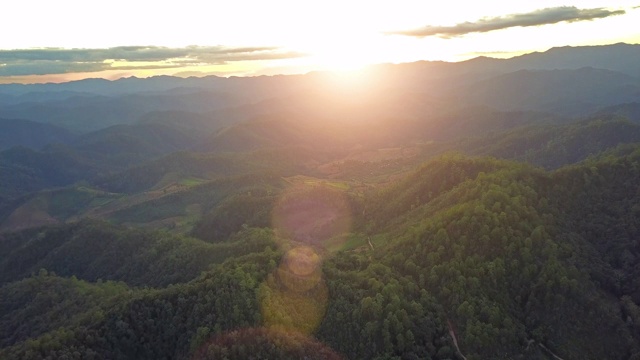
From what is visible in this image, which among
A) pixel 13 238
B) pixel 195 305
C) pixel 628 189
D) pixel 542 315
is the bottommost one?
pixel 13 238

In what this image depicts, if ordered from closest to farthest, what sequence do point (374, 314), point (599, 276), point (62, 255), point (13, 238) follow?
point (374, 314) → point (599, 276) → point (62, 255) → point (13, 238)

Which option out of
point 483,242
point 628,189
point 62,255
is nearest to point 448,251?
point 483,242

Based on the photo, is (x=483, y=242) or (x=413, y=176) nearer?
(x=483, y=242)

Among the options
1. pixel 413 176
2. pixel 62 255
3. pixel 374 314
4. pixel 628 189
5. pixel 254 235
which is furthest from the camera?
pixel 62 255

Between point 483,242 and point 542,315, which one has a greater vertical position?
point 483,242

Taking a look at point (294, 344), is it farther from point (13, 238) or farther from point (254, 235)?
point (13, 238)

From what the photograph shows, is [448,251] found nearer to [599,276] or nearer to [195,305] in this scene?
[599,276]
